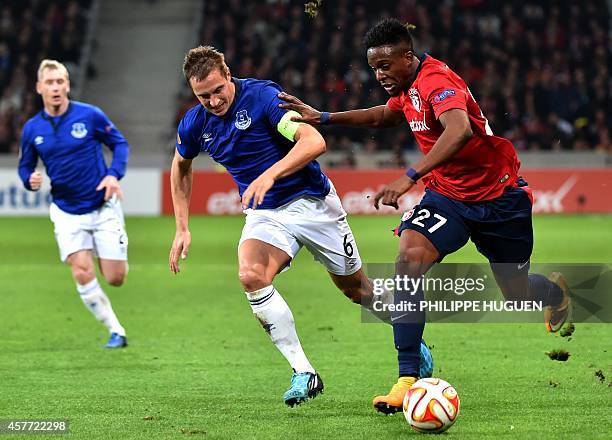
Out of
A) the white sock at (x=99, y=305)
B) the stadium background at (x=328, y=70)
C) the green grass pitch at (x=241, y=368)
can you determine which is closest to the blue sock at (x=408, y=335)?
the green grass pitch at (x=241, y=368)

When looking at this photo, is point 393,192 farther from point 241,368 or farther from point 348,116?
point 241,368

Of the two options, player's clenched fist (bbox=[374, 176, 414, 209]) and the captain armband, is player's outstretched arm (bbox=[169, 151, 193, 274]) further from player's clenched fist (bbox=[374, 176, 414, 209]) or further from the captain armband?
player's clenched fist (bbox=[374, 176, 414, 209])

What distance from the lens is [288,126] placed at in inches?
245

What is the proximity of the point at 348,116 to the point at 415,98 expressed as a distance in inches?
32.1

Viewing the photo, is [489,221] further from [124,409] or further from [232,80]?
[124,409]

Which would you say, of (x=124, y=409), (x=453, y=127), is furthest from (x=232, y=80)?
(x=124, y=409)

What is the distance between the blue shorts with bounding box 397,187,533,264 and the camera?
20.2 feet

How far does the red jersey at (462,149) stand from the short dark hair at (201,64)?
1062 millimetres

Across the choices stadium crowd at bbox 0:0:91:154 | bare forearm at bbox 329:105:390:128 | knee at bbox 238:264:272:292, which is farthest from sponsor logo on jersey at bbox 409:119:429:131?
stadium crowd at bbox 0:0:91:154

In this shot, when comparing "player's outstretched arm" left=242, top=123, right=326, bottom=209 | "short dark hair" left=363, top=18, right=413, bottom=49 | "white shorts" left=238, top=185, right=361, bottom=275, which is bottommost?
"white shorts" left=238, top=185, right=361, bottom=275

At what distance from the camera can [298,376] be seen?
237 inches

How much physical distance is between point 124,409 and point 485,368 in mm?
2505

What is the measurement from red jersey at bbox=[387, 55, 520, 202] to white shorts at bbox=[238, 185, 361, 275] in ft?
1.95

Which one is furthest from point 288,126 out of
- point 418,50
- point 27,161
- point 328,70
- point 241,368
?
point 418,50
